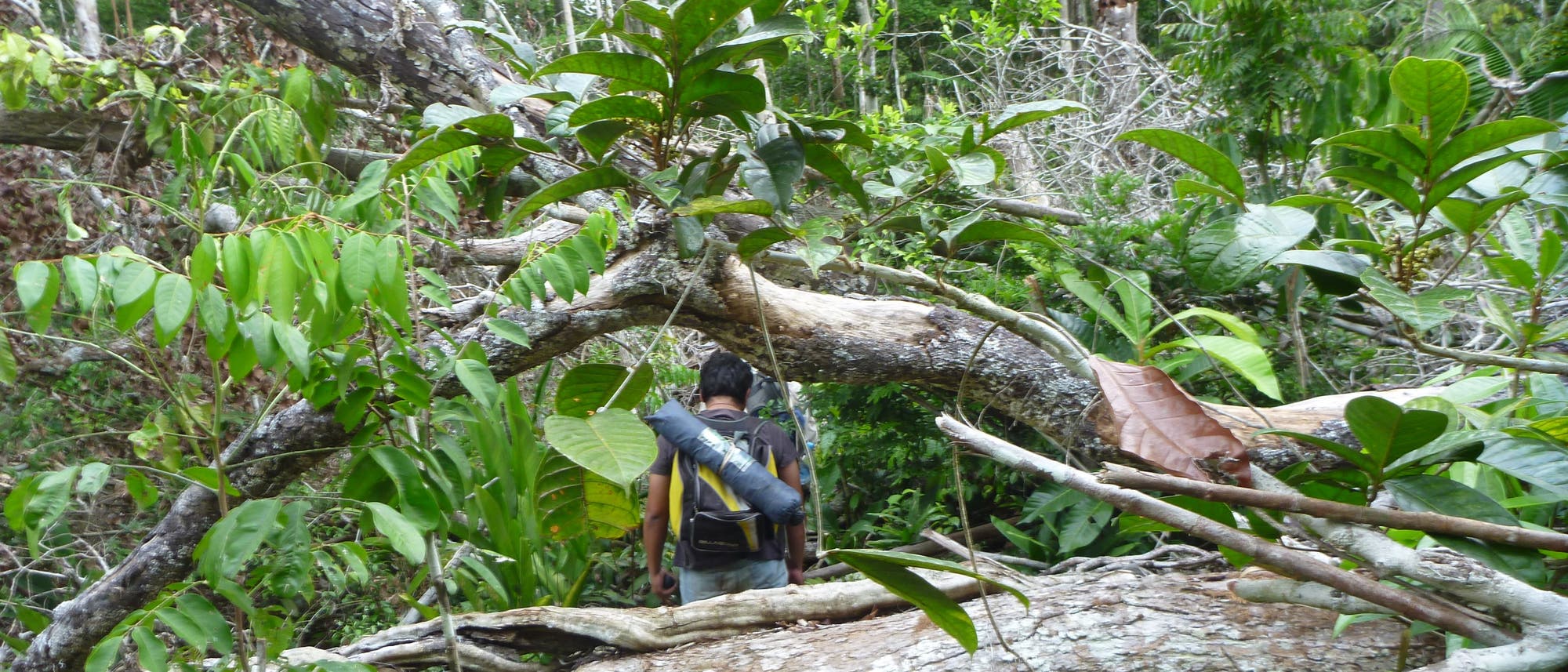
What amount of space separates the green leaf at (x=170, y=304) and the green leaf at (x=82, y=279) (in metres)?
0.07

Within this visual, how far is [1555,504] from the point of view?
1.55 meters

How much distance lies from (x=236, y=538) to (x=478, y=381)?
425mm

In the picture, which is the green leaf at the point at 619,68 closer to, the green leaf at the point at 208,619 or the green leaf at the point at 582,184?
the green leaf at the point at 582,184

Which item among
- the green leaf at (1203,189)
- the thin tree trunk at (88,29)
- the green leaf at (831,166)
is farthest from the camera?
the thin tree trunk at (88,29)

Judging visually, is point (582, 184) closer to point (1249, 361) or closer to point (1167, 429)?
point (1167, 429)

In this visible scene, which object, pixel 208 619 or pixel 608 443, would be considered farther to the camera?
pixel 208 619

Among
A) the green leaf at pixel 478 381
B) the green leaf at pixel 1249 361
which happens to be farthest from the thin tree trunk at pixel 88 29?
the green leaf at pixel 1249 361

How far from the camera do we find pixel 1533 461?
4.12 feet

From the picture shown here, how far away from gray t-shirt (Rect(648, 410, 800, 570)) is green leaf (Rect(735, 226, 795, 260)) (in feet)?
4.46

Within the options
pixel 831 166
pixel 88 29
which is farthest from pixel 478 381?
pixel 88 29

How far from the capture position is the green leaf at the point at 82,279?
48.2 inches

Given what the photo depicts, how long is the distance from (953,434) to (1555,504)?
1.18 m

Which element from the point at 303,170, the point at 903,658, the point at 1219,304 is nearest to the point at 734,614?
the point at 903,658

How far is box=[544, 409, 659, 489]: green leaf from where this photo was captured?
42.1 inches
